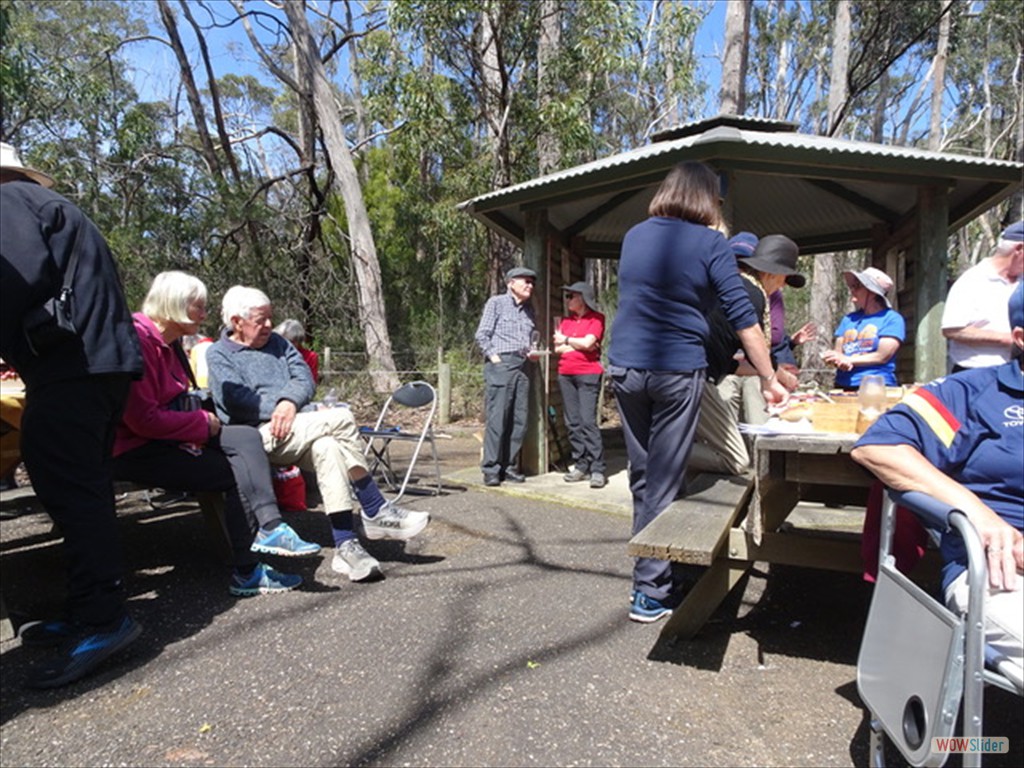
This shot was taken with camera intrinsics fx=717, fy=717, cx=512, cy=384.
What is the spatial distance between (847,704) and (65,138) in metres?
17.9

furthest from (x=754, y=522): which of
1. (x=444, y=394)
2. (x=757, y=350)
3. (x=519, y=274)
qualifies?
(x=444, y=394)

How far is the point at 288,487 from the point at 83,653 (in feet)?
4.28

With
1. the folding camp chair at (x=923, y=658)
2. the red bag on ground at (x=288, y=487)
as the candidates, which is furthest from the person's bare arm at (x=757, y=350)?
the red bag on ground at (x=288, y=487)

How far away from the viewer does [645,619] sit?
3.19 metres

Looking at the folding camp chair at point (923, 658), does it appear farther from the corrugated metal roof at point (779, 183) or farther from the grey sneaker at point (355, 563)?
the corrugated metal roof at point (779, 183)

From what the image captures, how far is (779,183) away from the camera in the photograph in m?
7.45

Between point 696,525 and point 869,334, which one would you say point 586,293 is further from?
point 696,525

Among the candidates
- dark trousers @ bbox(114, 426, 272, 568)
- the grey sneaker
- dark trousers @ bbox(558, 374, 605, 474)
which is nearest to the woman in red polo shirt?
dark trousers @ bbox(558, 374, 605, 474)

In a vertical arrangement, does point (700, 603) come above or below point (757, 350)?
below

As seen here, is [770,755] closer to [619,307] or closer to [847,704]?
[847,704]

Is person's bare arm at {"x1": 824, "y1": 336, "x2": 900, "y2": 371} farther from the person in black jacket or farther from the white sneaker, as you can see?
the person in black jacket

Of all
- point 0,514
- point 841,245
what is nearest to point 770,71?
point 841,245

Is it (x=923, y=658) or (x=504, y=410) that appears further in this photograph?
(x=504, y=410)

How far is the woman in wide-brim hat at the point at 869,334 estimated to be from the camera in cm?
457
